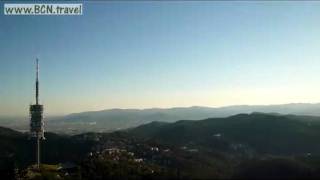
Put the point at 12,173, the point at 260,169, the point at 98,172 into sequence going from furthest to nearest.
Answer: the point at 98,172
the point at 12,173
the point at 260,169

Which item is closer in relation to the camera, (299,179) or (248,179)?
(248,179)

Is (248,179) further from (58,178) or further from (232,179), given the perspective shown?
(58,178)

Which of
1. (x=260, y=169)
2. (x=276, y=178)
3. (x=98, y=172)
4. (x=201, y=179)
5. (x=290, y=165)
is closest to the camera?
(x=201, y=179)

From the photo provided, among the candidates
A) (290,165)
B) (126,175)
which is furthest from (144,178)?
(290,165)

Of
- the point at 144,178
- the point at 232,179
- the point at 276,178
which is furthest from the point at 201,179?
the point at 144,178

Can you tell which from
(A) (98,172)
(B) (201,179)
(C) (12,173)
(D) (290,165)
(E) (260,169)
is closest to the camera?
(B) (201,179)

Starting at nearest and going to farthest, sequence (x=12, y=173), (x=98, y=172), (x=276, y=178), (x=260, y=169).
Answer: (x=276, y=178) → (x=260, y=169) → (x=12, y=173) → (x=98, y=172)

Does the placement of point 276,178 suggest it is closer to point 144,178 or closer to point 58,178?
point 144,178

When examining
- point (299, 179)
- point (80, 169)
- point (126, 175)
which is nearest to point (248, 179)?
point (299, 179)
